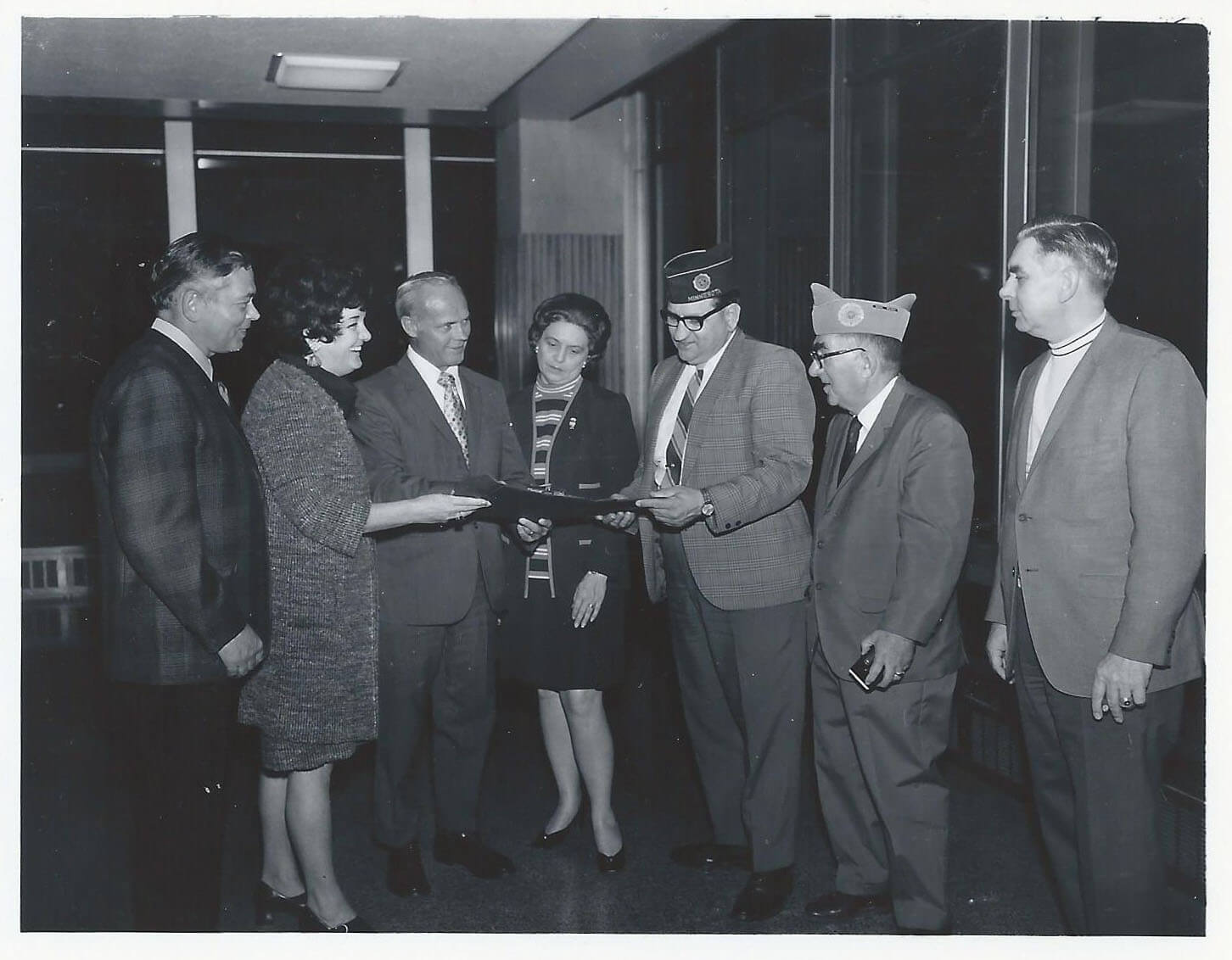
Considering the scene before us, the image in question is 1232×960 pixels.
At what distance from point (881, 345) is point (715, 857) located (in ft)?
5.29

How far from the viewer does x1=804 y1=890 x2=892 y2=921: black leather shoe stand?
2941mm

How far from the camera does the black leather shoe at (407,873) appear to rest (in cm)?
313

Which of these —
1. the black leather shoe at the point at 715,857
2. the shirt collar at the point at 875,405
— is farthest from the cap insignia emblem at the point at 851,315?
the black leather shoe at the point at 715,857

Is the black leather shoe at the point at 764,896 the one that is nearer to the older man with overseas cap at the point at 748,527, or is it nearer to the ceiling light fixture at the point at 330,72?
the older man with overseas cap at the point at 748,527

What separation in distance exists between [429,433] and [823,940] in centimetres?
167

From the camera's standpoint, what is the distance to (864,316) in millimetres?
2723

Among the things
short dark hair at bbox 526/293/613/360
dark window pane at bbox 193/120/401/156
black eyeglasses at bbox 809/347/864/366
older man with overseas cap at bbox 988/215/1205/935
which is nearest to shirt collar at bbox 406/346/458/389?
short dark hair at bbox 526/293/613/360

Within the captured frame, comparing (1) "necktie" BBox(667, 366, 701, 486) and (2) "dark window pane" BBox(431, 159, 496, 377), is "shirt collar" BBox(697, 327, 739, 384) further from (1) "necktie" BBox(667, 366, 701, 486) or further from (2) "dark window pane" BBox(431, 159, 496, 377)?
(2) "dark window pane" BBox(431, 159, 496, 377)

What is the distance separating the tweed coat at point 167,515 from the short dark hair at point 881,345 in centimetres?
149

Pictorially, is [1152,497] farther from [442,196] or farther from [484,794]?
[442,196]

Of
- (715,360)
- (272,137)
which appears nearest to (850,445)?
(715,360)

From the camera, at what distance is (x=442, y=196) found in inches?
311

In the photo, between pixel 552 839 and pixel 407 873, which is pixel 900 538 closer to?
pixel 552 839
